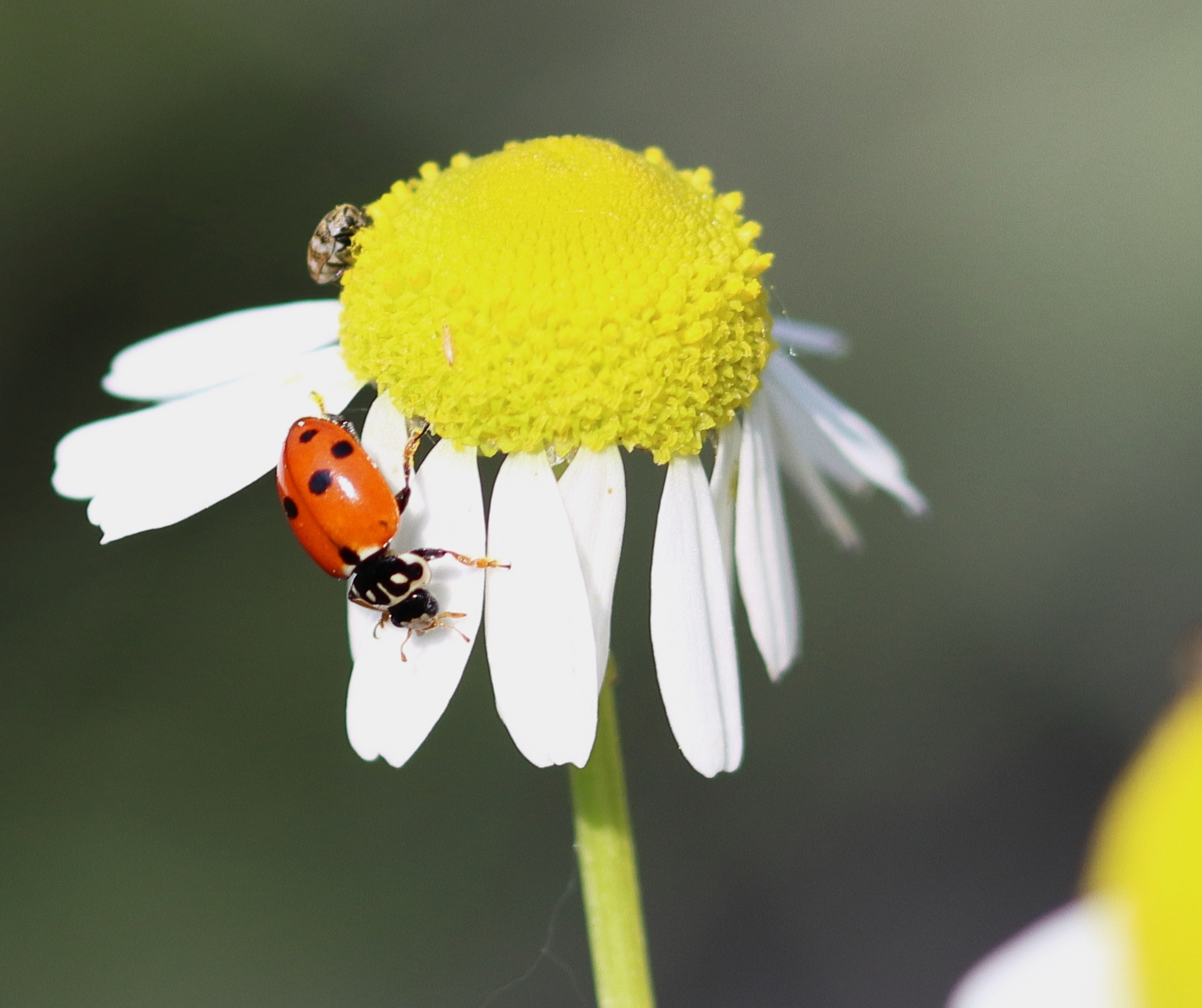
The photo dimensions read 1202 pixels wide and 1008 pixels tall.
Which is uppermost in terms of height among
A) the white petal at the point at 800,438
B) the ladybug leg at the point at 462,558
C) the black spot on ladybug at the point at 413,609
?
the white petal at the point at 800,438

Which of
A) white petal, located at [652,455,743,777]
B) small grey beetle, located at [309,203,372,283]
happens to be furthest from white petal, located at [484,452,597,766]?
small grey beetle, located at [309,203,372,283]

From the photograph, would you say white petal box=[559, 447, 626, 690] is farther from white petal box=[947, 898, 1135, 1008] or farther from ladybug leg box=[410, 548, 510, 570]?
white petal box=[947, 898, 1135, 1008]

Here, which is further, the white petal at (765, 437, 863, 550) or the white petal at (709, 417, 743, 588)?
the white petal at (765, 437, 863, 550)

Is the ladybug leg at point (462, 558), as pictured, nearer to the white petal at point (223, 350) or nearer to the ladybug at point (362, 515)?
the ladybug at point (362, 515)

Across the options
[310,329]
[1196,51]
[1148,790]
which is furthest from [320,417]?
[1196,51]

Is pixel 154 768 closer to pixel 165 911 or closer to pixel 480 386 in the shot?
pixel 165 911

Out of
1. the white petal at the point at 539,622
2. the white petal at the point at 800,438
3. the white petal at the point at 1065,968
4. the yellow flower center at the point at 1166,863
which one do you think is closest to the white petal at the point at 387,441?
the white petal at the point at 539,622
